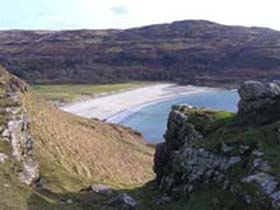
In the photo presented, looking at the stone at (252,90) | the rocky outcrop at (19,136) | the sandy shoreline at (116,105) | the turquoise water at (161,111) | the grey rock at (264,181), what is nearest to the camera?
the grey rock at (264,181)

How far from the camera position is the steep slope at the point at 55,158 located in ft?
115

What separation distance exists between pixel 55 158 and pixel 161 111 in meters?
112

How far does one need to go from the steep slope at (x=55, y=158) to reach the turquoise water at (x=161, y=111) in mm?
38845

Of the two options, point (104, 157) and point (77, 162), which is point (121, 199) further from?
point (104, 157)

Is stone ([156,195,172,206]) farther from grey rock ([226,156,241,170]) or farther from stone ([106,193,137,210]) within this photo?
grey rock ([226,156,241,170])

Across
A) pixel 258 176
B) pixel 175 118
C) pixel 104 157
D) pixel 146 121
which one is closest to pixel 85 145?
pixel 104 157

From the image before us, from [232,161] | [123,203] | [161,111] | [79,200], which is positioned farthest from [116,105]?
[232,161]

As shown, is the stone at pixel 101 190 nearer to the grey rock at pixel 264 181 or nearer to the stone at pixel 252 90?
the stone at pixel 252 90

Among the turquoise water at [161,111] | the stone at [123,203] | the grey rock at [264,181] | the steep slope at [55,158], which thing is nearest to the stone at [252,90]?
the stone at [123,203]

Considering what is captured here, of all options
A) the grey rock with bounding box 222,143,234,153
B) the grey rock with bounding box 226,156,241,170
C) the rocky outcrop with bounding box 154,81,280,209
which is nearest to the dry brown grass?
the rocky outcrop with bounding box 154,81,280,209

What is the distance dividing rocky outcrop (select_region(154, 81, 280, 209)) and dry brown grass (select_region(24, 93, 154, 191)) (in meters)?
11.3

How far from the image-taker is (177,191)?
32375mm

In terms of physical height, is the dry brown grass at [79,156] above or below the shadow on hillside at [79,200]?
below

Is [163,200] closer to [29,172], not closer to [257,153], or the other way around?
[257,153]
